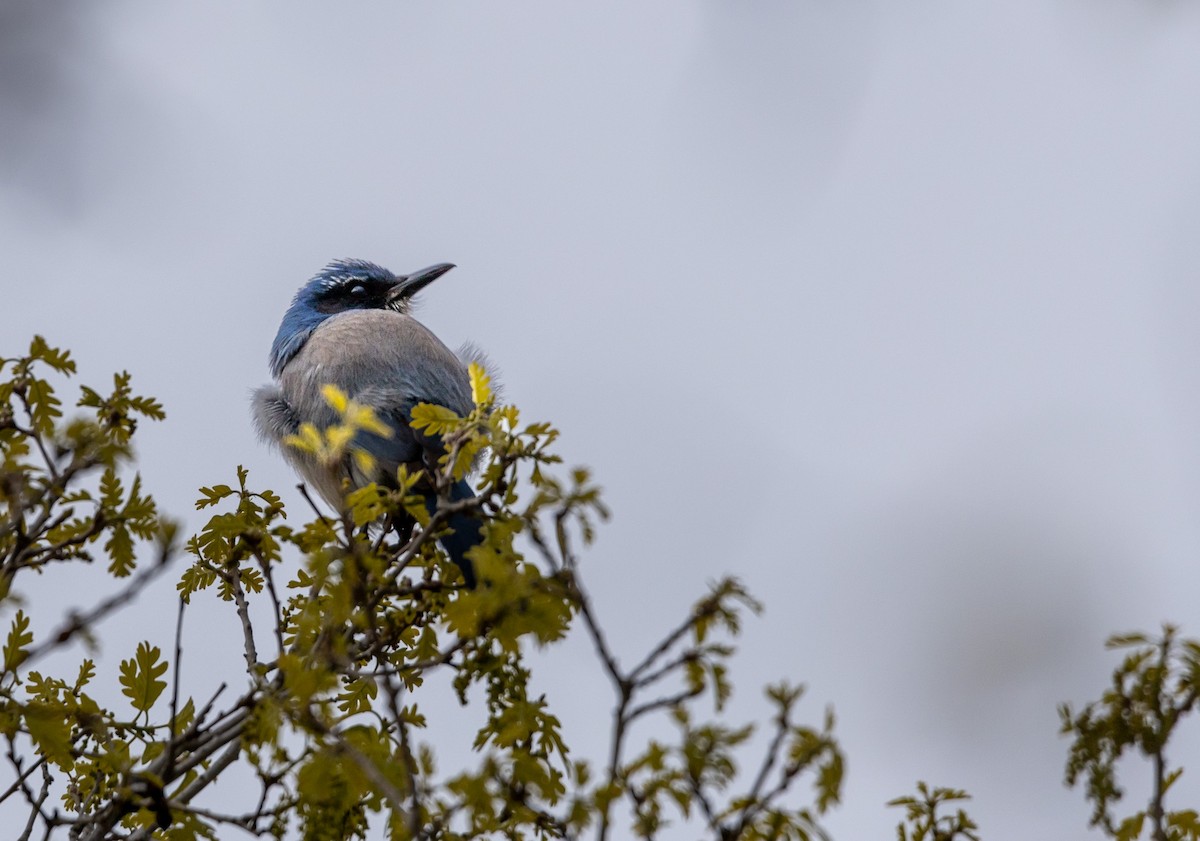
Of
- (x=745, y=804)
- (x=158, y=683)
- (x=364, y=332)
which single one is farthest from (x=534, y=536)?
(x=364, y=332)

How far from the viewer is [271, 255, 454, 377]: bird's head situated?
24.1 ft

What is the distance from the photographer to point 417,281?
7.41 metres

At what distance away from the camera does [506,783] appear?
8.32 ft

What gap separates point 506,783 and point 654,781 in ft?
1.32

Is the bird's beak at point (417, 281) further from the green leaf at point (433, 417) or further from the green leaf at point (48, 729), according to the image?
the green leaf at point (48, 729)

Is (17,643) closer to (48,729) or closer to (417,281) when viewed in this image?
(48,729)

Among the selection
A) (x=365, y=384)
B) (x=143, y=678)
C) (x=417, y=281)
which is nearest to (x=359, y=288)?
(x=417, y=281)

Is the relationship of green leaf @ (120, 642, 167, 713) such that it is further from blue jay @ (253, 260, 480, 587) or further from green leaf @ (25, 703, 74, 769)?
blue jay @ (253, 260, 480, 587)

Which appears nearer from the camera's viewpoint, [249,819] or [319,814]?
[319,814]

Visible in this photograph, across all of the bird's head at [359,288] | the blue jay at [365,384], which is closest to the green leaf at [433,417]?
the blue jay at [365,384]

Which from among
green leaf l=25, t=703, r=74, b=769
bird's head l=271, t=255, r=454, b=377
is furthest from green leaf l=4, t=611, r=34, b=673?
bird's head l=271, t=255, r=454, b=377

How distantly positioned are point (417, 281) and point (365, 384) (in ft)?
6.03

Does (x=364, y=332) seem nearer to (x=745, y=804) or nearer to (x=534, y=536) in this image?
(x=534, y=536)

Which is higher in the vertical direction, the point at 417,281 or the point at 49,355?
the point at 417,281
